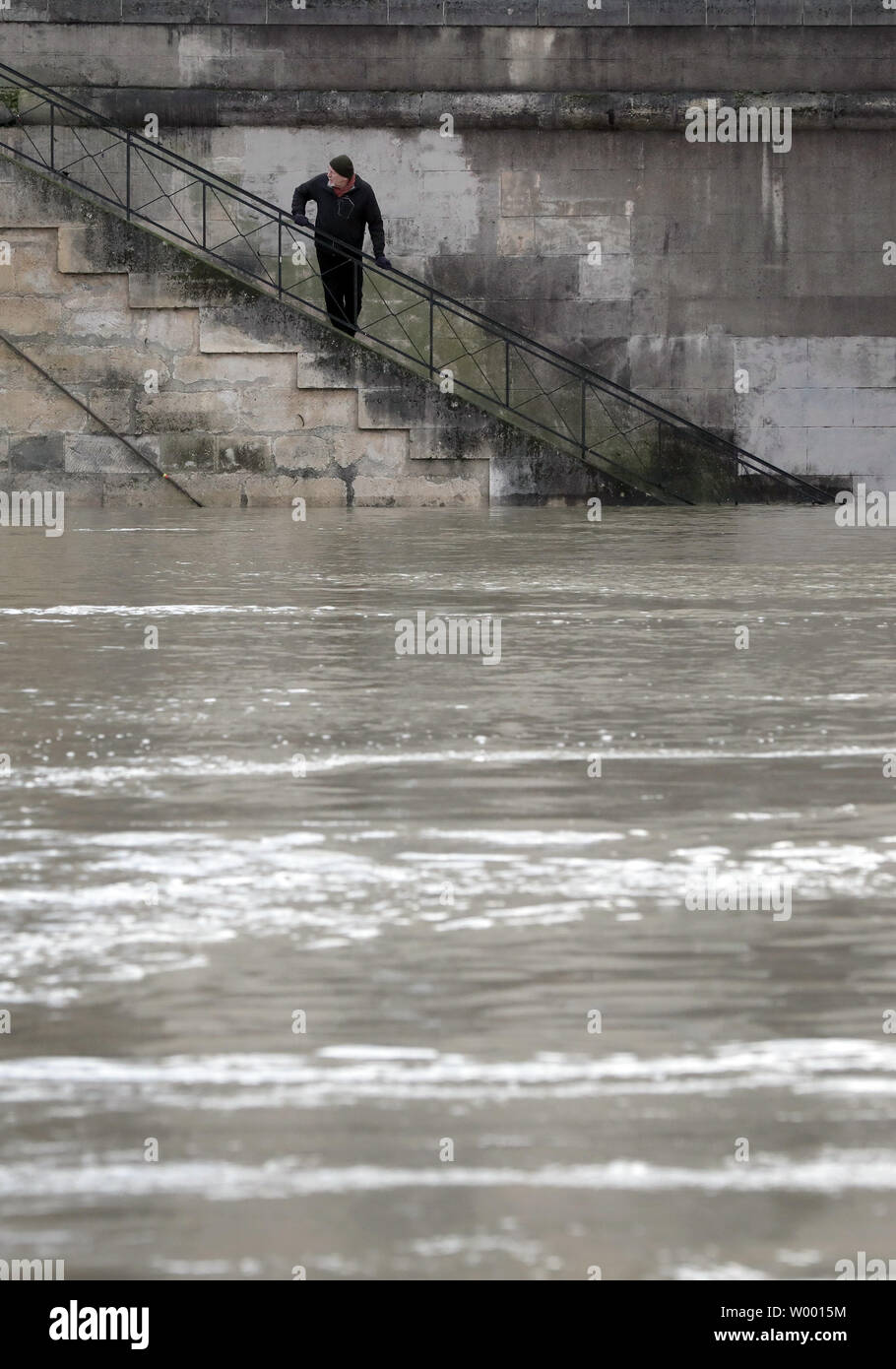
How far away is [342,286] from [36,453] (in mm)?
2860

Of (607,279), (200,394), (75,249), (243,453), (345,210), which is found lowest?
(243,453)

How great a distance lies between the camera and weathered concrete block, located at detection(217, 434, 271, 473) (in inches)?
617

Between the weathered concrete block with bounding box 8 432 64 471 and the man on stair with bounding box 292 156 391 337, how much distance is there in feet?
7.84

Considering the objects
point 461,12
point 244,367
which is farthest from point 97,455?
point 461,12

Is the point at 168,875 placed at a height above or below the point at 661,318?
below

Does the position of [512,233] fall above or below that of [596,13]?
below

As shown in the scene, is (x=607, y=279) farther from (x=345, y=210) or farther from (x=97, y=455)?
(x=97, y=455)

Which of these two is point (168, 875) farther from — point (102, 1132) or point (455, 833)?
point (102, 1132)

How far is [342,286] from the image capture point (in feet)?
54.5

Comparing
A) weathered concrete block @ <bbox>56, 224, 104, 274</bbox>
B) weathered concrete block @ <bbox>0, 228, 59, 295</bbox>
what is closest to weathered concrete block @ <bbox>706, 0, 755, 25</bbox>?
weathered concrete block @ <bbox>56, 224, 104, 274</bbox>
